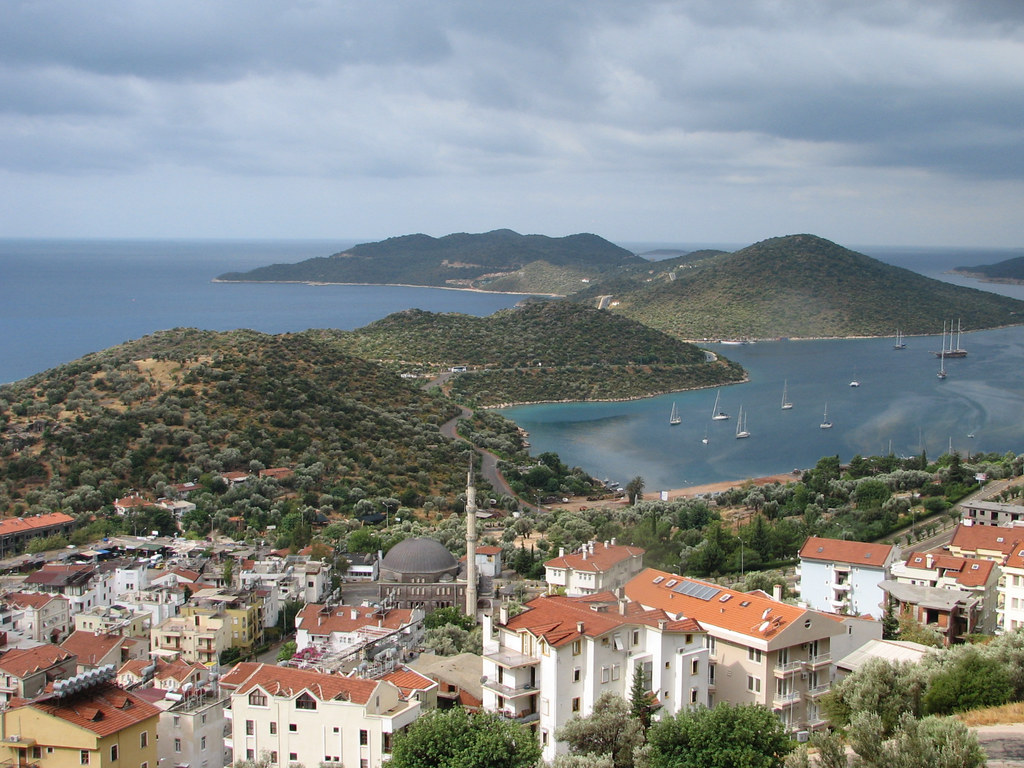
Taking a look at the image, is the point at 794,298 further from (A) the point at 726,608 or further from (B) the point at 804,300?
(A) the point at 726,608

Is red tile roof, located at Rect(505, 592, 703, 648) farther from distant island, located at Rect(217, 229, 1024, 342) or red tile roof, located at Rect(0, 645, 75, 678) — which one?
distant island, located at Rect(217, 229, 1024, 342)

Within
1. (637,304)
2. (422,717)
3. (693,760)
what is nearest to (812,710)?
(693,760)

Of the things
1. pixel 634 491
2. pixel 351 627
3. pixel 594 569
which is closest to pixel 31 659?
Result: pixel 351 627

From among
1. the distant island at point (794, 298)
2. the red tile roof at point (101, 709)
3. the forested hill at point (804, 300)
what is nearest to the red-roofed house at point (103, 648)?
the red tile roof at point (101, 709)

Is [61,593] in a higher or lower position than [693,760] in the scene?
lower

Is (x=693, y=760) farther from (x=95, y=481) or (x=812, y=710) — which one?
(x=95, y=481)

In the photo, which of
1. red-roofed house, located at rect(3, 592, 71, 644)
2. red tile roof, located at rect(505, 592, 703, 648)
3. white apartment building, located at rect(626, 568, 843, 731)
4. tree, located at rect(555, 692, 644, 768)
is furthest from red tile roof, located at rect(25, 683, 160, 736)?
red-roofed house, located at rect(3, 592, 71, 644)
